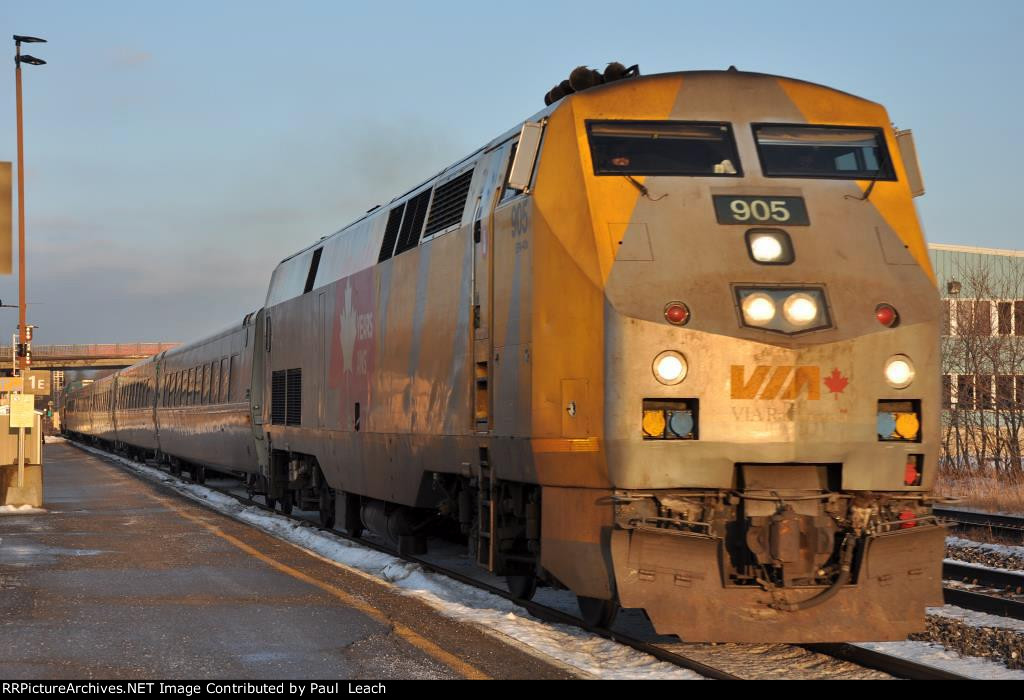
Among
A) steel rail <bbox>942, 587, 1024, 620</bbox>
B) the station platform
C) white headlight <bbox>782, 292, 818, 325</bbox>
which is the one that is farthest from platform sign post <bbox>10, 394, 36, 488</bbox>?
white headlight <bbox>782, 292, 818, 325</bbox>

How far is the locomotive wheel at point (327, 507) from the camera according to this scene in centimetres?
1531

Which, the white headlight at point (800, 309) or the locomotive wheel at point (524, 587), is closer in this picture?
the white headlight at point (800, 309)

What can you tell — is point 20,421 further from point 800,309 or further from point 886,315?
point 886,315

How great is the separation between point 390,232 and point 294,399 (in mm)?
4414

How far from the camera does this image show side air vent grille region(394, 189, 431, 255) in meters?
11.0

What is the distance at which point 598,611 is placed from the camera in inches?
317

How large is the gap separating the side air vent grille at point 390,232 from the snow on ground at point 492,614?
3036 millimetres

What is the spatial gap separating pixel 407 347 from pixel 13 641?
4.30 metres

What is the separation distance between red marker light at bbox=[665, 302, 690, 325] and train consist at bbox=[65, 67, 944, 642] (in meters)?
0.01

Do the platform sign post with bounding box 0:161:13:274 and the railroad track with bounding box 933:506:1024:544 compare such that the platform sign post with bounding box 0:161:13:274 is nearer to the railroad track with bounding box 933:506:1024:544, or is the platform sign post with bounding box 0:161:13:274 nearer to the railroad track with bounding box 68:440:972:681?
the railroad track with bounding box 68:440:972:681

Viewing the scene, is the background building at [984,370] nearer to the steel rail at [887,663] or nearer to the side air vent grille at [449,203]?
the side air vent grille at [449,203]

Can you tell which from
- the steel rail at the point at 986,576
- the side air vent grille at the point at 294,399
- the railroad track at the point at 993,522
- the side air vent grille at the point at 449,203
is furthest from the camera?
the side air vent grille at the point at 294,399

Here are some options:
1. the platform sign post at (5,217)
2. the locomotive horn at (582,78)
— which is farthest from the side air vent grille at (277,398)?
the locomotive horn at (582,78)

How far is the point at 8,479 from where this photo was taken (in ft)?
63.2
